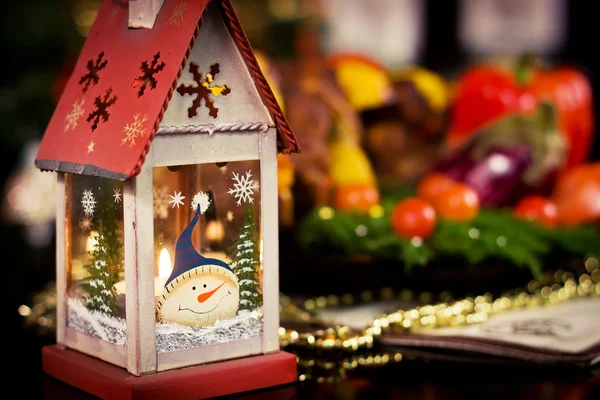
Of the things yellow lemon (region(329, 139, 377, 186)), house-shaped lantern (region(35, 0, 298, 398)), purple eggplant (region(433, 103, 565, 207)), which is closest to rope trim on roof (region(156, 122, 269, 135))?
house-shaped lantern (region(35, 0, 298, 398))

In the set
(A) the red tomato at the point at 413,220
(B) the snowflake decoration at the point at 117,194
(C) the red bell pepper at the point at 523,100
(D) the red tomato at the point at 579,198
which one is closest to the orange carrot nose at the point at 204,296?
(B) the snowflake decoration at the point at 117,194

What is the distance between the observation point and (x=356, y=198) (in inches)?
58.9

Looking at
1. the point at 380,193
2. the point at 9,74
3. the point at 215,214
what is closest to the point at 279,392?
the point at 215,214

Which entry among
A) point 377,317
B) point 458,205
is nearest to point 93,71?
point 377,317

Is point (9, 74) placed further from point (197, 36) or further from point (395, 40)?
point (395, 40)

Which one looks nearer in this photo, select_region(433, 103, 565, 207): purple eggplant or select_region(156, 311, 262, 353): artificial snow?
select_region(156, 311, 262, 353): artificial snow

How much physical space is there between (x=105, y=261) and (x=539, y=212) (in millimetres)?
845

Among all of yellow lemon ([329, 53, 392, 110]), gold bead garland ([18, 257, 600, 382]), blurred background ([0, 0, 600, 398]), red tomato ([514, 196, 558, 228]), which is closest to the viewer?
gold bead garland ([18, 257, 600, 382])

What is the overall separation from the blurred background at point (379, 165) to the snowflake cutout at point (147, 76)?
1.24 ft

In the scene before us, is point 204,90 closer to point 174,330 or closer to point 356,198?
point 174,330

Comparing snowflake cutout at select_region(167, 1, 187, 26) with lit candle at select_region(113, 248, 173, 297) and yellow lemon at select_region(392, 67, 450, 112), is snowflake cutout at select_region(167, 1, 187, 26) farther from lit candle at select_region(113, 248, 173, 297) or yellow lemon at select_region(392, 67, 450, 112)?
yellow lemon at select_region(392, 67, 450, 112)

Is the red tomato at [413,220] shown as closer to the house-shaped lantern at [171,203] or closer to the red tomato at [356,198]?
the red tomato at [356,198]

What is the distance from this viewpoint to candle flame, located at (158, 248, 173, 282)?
82 cm

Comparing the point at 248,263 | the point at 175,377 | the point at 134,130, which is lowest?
the point at 175,377
